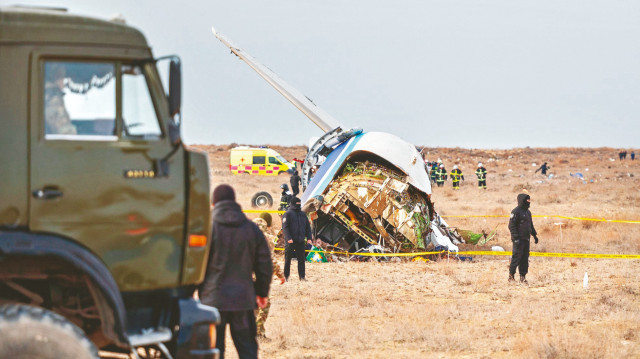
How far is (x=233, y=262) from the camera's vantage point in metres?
6.89

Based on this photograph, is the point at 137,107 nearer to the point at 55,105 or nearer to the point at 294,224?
the point at 55,105

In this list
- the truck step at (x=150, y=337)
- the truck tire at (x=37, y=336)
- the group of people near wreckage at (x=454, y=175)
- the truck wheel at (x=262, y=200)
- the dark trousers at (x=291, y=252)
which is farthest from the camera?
the group of people near wreckage at (x=454, y=175)

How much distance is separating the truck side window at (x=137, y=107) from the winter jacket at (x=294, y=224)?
9.19 m

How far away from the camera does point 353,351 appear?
31.2 ft

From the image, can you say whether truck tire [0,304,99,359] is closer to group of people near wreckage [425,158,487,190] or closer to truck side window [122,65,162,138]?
truck side window [122,65,162,138]

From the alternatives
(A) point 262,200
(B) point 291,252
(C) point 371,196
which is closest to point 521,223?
(B) point 291,252

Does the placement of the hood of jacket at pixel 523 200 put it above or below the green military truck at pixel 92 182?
below

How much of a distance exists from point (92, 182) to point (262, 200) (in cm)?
2621

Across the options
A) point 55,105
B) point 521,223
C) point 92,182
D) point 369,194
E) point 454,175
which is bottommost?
point 454,175

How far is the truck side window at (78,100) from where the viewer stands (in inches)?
209

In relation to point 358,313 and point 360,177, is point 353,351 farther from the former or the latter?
point 360,177

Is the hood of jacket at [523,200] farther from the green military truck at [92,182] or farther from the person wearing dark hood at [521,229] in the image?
the green military truck at [92,182]

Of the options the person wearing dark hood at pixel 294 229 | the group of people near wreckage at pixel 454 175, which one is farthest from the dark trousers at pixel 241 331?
the group of people near wreckage at pixel 454 175

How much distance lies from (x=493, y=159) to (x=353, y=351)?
89850 millimetres
